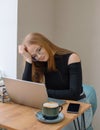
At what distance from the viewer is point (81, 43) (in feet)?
8.98

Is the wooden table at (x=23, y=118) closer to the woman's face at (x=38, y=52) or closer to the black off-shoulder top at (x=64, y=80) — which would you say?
the black off-shoulder top at (x=64, y=80)

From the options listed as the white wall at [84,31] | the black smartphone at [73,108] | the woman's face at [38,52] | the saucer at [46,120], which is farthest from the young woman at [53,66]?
the white wall at [84,31]

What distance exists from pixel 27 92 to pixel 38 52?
0.46 meters

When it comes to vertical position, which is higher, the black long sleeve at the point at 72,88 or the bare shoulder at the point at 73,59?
the bare shoulder at the point at 73,59

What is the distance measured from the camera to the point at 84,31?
2.70 meters

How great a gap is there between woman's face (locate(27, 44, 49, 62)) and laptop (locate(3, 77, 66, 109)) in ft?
1.25

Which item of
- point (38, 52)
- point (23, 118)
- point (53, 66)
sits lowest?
point (23, 118)

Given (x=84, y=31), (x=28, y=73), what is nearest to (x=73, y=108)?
(x=28, y=73)

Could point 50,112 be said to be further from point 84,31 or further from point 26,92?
point 84,31

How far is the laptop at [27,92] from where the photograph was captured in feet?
4.59

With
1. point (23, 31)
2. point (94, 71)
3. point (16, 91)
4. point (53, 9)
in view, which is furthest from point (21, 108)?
point (53, 9)

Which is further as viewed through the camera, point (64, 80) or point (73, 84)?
point (64, 80)

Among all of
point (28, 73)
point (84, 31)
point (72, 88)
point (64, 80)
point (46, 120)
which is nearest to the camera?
point (46, 120)

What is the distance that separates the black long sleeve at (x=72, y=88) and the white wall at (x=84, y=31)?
908 mm
